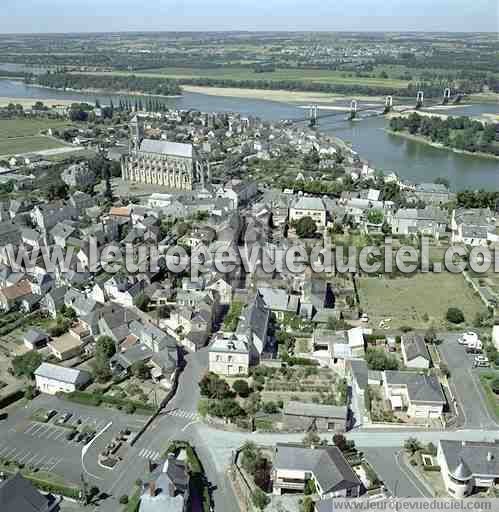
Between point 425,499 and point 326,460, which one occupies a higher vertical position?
point 326,460

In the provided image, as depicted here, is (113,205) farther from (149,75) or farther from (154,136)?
(149,75)

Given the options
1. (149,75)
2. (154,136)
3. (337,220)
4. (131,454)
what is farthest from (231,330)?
(149,75)

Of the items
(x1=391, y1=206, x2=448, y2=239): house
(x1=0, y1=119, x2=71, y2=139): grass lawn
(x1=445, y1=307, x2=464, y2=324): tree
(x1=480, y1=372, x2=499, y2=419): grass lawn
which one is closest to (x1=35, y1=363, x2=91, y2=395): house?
(x1=480, y1=372, x2=499, y2=419): grass lawn

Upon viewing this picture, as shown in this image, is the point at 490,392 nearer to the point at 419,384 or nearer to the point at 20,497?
the point at 419,384

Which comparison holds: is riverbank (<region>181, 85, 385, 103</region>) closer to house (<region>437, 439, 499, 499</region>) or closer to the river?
the river

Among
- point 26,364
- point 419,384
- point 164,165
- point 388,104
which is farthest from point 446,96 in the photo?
point 26,364
